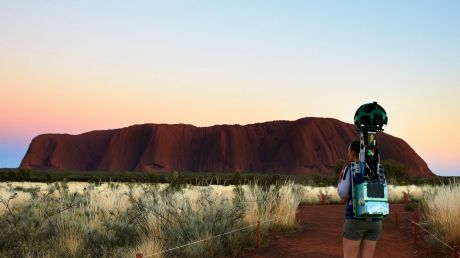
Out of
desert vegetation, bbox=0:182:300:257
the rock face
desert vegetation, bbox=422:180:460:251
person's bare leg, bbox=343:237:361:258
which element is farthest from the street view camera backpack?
the rock face

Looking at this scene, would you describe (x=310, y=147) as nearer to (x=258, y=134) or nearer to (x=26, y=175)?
(x=258, y=134)

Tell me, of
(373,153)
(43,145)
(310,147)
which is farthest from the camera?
(43,145)

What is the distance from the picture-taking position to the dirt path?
11562 mm

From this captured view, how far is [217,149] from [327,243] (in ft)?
347

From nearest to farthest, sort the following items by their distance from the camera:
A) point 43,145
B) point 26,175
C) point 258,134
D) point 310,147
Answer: point 26,175
point 310,147
point 258,134
point 43,145

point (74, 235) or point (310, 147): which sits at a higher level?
point (310, 147)

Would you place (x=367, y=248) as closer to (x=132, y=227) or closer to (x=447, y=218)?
(x=447, y=218)

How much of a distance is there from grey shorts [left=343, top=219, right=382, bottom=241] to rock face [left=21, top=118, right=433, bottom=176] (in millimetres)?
102980

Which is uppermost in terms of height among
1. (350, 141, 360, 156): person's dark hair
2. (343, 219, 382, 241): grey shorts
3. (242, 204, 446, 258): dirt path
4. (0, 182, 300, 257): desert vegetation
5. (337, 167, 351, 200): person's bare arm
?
(350, 141, 360, 156): person's dark hair

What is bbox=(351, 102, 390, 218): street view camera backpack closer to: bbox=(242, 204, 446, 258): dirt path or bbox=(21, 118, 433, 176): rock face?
bbox=(242, 204, 446, 258): dirt path

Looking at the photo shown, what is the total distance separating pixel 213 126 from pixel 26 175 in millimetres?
68431

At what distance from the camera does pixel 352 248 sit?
21.4 ft

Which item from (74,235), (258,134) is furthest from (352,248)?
(258,134)

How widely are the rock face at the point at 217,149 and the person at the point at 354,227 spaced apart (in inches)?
4054
